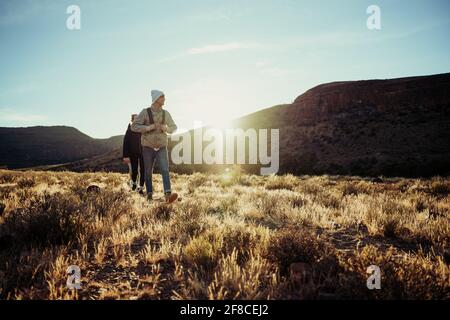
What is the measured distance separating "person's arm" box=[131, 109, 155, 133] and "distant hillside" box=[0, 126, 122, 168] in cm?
12146

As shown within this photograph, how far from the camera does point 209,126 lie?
3482 inches

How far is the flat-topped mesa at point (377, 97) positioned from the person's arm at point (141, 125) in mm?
59661

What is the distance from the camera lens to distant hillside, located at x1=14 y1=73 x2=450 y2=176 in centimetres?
3450

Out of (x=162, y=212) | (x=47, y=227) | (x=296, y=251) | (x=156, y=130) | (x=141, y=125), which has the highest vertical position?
(x=141, y=125)

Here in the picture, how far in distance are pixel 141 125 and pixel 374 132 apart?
162ft

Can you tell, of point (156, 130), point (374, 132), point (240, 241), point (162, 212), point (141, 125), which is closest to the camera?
point (240, 241)

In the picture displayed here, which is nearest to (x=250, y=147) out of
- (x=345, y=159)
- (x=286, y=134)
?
(x=286, y=134)

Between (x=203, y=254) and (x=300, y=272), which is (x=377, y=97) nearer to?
(x=300, y=272)

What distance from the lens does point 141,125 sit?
660cm

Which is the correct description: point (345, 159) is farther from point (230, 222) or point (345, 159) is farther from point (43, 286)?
point (43, 286)

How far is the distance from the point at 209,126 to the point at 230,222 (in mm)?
85181

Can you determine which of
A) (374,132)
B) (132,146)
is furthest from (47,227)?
(374,132)

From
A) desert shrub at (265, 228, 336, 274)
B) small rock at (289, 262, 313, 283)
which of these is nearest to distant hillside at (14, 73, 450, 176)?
desert shrub at (265, 228, 336, 274)

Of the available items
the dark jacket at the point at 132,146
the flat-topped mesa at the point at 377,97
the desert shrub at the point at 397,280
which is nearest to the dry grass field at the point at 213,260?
the desert shrub at the point at 397,280
